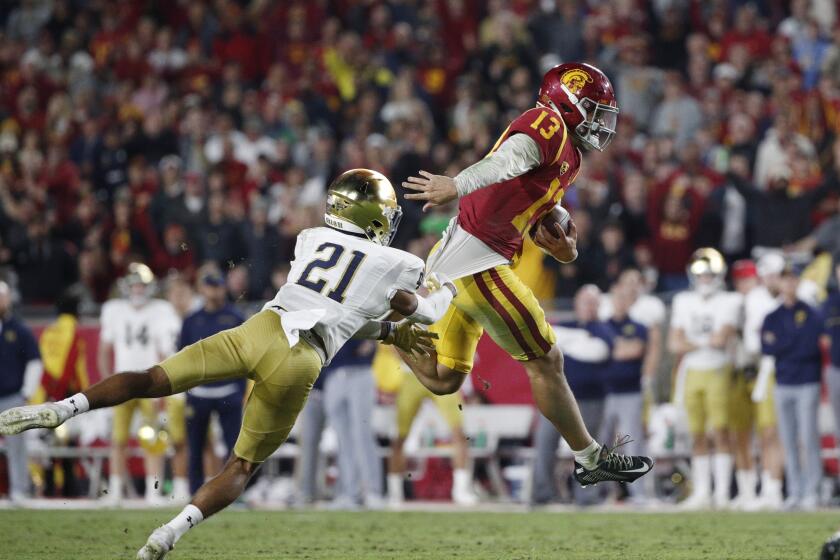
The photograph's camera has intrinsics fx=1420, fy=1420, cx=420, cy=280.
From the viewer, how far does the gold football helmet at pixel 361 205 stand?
6.82 meters

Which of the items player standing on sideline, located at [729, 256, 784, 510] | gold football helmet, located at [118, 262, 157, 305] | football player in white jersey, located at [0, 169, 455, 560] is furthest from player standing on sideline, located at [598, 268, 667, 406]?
football player in white jersey, located at [0, 169, 455, 560]

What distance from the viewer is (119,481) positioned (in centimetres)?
1246

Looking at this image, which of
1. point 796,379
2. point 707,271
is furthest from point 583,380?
point 796,379

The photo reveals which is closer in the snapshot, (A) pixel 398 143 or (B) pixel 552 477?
(B) pixel 552 477

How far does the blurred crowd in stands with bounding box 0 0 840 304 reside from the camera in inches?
532

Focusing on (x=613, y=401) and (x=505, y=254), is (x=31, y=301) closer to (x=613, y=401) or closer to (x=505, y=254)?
(x=613, y=401)

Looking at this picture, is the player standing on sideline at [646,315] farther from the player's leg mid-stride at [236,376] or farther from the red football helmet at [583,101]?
the player's leg mid-stride at [236,376]

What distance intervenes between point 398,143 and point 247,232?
6.55 ft

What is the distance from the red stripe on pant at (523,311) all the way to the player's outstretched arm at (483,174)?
593 mm

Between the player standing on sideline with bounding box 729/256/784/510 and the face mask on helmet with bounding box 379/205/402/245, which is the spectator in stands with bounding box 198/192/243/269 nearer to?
the player standing on sideline with bounding box 729/256/784/510

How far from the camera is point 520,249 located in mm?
7496

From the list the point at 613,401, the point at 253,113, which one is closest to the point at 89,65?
the point at 253,113

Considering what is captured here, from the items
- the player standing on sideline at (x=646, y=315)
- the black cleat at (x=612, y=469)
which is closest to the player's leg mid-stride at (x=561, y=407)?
the black cleat at (x=612, y=469)

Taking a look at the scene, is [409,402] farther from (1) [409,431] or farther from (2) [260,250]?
(2) [260,250]
